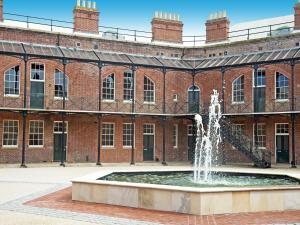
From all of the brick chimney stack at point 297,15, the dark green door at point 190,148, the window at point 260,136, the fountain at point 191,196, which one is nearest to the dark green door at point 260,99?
the window at point 260,136

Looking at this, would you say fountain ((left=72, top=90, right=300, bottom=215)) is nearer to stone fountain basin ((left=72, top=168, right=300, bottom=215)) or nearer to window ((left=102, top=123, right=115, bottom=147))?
stone fountain basin ((left=72, top=168, right=300, bottom=215))

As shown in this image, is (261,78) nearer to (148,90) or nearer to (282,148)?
(282,148)

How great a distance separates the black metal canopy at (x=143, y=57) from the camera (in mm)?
22656

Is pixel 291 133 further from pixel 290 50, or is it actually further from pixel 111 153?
pixel 111 153

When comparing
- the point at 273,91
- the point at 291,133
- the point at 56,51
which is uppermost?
the point at 56,51

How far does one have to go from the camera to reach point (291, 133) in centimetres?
2342

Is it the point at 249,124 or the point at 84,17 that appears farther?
the point at 84,17

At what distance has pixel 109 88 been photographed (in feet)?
83.9

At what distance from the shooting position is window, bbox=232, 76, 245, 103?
25552 mm

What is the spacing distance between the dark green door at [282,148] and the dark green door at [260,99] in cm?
183

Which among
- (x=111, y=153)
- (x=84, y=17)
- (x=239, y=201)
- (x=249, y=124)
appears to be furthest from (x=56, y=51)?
(x=239, y=201)

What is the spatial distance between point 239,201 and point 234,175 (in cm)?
548

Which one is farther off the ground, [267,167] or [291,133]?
[291,133]

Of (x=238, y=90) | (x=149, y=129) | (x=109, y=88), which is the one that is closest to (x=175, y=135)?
(x=149, y=129)
